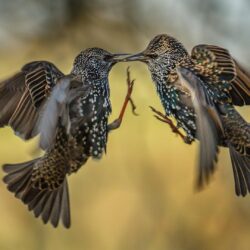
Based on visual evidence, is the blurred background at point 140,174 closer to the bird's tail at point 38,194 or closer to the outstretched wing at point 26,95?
the bird's tail at point 38,194

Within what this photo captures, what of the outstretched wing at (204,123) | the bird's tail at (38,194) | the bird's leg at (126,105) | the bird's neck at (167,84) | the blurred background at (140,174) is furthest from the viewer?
the blurred background at (140,174)

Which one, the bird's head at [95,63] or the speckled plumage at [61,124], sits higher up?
the bird's head at [95,63]

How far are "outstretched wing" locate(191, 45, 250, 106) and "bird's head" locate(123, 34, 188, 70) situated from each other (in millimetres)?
109

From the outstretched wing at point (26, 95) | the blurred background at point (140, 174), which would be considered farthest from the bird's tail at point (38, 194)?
the blurred background at point (140, 174)

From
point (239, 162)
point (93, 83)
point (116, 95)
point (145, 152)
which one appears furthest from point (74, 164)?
point (145, 152)

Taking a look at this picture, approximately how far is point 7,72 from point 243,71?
3.77m

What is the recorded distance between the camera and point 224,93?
184 inches

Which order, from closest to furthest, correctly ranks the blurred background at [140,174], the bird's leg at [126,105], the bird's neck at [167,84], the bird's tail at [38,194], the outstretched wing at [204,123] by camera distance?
the outstretched wing at [204,123] < the bird's leg at [126,105] < the bird's neck at [167,84] < the bird's tail at [38,194] < the blurred background at [140,174]

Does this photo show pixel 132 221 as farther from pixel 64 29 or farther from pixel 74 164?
pixel 74 164

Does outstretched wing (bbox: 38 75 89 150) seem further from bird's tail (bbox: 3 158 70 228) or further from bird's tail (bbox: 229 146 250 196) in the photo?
bird's tail (bbox: 229 146 250 196)

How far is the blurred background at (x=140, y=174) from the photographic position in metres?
7.51

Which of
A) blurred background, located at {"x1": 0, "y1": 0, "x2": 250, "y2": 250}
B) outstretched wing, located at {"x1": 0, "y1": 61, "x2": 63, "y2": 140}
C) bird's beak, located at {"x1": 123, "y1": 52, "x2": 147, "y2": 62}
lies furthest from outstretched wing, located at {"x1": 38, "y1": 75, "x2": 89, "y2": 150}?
blurred background, located at {"x1": 0, "y1": 0, "x2": 250, "y2": 250}

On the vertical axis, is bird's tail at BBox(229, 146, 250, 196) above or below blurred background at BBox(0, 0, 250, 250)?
below

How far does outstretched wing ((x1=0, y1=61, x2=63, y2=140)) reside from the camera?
4.64m
